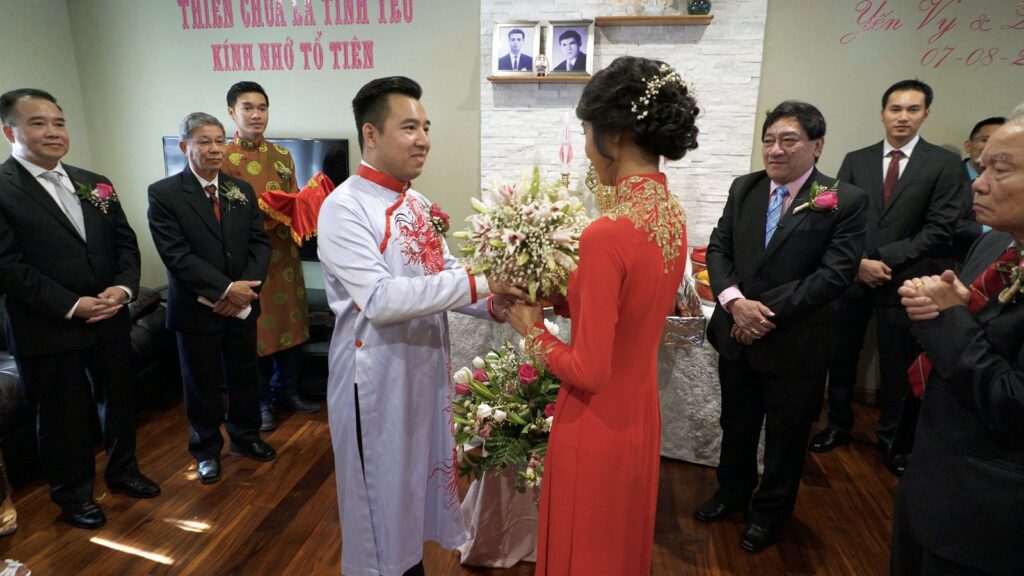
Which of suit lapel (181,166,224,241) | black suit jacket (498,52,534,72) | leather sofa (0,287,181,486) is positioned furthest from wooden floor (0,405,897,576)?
black suit jacket (498,52,534,72)

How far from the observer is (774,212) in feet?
7.63

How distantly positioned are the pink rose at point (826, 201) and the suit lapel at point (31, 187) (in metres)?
3.04

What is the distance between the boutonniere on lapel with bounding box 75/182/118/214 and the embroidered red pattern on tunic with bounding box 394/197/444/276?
1661mm

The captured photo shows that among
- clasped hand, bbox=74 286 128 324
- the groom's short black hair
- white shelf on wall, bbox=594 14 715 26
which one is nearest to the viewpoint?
the groom's short black hair

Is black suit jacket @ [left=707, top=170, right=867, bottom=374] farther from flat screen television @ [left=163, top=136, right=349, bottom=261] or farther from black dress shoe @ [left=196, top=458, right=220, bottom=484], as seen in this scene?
flat screen television @ [left=163, top=136, right=349, bottom=261]

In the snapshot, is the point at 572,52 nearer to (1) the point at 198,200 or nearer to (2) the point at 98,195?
(1) the point at 198,200

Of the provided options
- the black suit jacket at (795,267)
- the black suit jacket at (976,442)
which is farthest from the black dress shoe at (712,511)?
the black suit jacket at (976,442)

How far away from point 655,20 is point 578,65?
0.54 m

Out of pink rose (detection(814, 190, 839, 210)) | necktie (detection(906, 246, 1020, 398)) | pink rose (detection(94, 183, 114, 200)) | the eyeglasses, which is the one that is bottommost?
necktie (detection(906, 246, 1020, 398))

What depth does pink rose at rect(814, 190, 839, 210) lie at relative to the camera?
2139mm

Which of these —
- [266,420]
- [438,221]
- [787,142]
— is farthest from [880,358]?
[266,420]

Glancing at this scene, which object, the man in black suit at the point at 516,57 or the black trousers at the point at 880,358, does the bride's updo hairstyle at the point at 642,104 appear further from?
the man in black suit at the point at 516,57

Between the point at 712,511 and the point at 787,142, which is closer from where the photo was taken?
the point at 787,142

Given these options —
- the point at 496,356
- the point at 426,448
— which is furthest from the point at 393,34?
the point at 426,448
